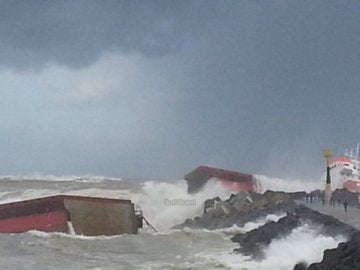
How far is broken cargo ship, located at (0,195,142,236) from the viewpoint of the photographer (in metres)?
23.7

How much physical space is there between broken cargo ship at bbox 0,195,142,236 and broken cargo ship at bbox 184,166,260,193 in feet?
50.4

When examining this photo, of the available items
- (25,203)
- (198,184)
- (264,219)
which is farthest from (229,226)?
(198,184)

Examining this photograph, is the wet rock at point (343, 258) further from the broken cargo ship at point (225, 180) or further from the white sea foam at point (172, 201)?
the broken cargo ship at point (225, 180)

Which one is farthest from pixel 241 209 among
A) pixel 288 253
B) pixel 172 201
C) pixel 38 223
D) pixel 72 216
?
pixel 288 253

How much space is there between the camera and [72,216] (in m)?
23.8

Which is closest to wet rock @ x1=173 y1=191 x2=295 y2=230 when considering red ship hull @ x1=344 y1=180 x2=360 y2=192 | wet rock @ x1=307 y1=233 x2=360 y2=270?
red ship hull @ x1=344 y1=180 x2=360 y2=192

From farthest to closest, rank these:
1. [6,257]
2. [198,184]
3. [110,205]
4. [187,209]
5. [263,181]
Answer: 1. [263,181]
2. [198,184]
3. [187,209]
4. [110,205]
5. [6,257]

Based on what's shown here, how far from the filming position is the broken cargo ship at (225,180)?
4009 centimetres

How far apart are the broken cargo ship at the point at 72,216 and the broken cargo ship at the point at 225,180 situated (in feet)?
50.4

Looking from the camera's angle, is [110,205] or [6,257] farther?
[110,205]

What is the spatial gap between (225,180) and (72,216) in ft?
56.7

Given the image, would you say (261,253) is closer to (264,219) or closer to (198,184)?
(264,219)

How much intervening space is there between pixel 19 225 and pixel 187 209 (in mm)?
14200

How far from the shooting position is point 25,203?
25297 mm
